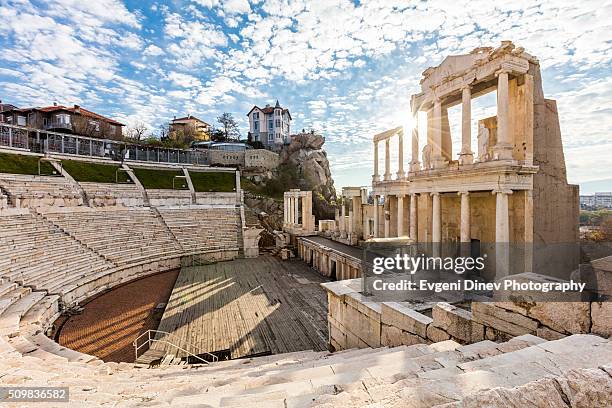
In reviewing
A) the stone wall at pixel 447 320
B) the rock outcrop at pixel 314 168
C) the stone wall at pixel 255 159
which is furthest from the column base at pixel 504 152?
Answer: the stone wall at pixel 255 159

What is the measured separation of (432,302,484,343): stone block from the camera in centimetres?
497

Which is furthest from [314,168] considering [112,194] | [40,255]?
[40,255]

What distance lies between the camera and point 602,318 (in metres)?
3.56

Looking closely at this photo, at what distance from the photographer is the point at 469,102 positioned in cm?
1060

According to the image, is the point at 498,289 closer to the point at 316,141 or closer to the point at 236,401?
the point at 236,401

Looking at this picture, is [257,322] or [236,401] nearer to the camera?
[236,401]

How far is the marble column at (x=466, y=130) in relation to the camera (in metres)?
10.4

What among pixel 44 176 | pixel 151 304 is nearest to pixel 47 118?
pixel 44 176

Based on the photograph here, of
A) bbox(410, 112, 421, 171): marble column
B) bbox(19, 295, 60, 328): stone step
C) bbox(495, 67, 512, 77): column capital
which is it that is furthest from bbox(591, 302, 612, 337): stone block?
bbox(19, 295, 60, 328): stone step

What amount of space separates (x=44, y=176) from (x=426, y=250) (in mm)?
30758

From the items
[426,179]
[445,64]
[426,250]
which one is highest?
[445,64]

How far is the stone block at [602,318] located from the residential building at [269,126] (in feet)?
203

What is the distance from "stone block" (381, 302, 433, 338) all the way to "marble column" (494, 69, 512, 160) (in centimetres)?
604

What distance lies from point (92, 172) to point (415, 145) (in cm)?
3112
